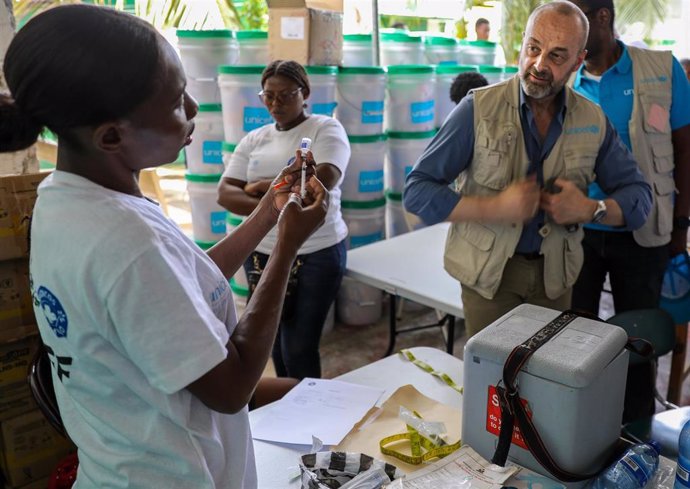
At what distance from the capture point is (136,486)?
0.83 meters

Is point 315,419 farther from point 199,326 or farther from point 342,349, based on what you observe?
point 342,349

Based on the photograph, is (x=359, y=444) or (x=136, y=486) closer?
(x=136, y=486)

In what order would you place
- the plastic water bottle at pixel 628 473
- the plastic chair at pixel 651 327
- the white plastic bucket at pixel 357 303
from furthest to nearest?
the white plastic bucket at pixel 357 303, the plastic chair at pixel 651 327, the plastic water bottle at pixel 628 473

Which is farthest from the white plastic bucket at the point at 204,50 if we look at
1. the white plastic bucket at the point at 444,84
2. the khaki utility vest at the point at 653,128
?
the khaki utility vest at the point at 653,128

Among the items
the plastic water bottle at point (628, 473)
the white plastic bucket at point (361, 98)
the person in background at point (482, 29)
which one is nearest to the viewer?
the plastic water bottle at point (628, 473)

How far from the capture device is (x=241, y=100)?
3.24 m

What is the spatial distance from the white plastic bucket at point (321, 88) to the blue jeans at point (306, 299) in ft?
3.62

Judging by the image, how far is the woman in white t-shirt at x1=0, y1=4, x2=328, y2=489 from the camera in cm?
69

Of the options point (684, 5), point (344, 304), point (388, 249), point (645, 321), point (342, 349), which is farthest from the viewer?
point (684, 5)

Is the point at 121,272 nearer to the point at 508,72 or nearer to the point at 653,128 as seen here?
the point at 653,128

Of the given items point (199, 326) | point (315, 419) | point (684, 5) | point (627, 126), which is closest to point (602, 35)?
point (627, 126)

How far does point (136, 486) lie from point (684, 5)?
10.6m

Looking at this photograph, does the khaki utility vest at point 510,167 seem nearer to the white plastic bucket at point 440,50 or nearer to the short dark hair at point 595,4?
the short dark hair at point 595,4

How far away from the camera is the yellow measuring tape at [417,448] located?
1.24 m
